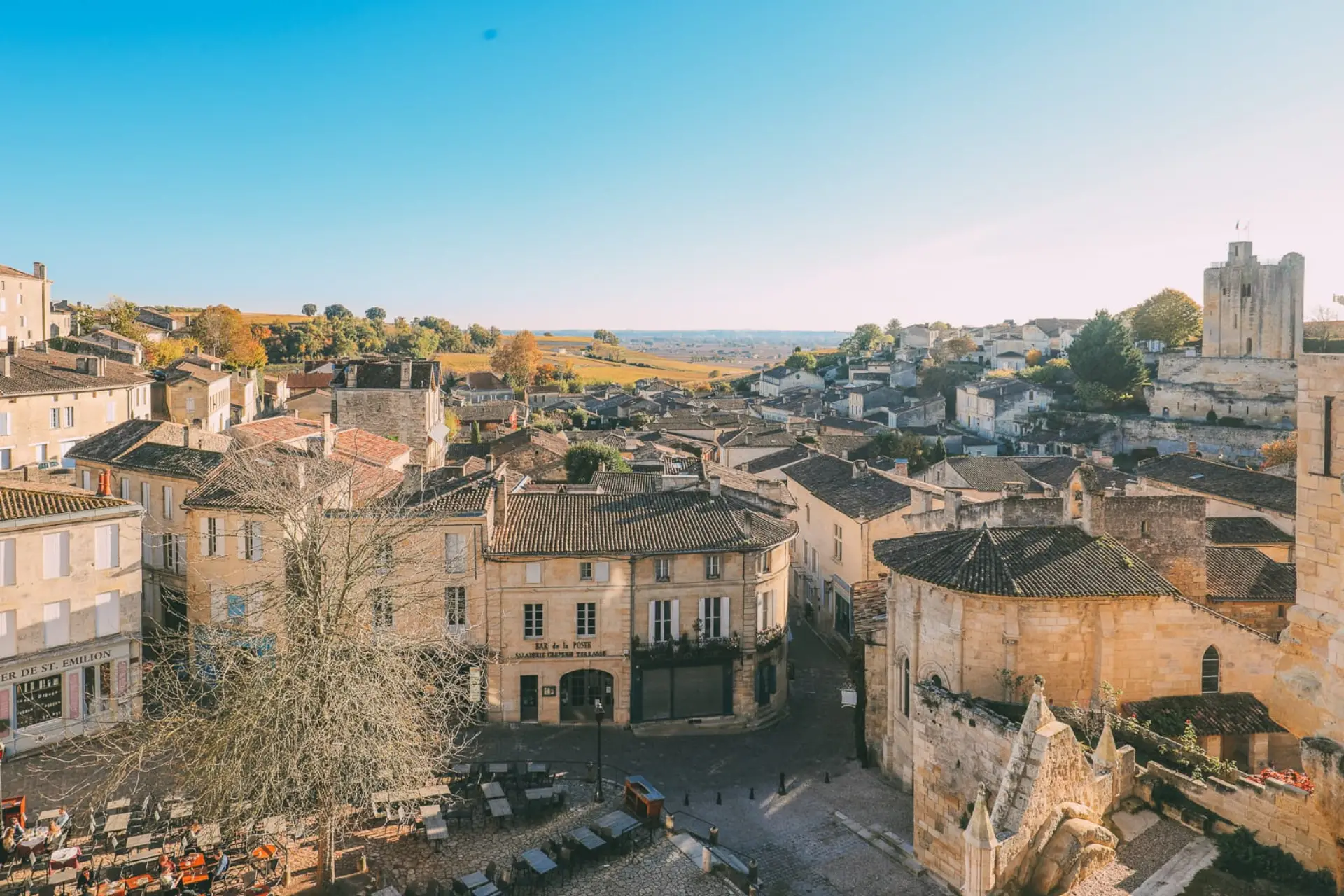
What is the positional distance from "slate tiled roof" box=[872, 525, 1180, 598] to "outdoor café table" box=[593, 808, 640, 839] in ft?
30.3

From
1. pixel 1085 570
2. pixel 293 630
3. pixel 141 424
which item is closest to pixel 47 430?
pixel 141 424

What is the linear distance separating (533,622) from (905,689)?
12.3 m

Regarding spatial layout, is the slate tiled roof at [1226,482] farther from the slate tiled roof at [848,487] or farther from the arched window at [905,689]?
the arched window at [905,689]

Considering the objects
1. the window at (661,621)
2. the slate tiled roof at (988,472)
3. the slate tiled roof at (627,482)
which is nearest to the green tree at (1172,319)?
the slate tiled roof at (988,472)

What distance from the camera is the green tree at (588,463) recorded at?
55.3m

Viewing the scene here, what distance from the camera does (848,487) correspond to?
43.6 meters

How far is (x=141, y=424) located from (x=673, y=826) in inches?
1144

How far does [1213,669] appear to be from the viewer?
2311cm

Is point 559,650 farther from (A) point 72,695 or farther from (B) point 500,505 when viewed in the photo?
(A) point 72,695

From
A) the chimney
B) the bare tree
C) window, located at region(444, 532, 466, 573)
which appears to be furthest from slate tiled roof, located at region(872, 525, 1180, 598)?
window, located at region(444, 532, 466, 573)

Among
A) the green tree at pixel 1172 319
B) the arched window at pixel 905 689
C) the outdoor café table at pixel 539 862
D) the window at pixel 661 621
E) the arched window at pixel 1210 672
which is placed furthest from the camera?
the green tree at pixel 1172 319

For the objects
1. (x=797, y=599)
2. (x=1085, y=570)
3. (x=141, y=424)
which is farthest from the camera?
(x=797, y=599)

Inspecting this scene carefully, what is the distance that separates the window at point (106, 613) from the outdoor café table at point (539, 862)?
1586 centimetres

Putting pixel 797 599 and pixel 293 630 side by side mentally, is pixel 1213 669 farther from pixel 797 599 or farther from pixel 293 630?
pixel 797 599
